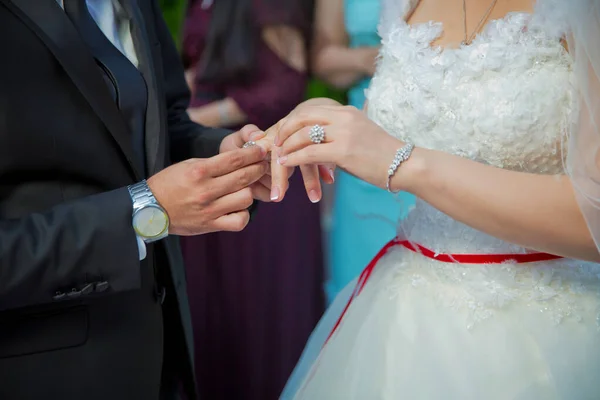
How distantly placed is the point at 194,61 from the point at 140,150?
2.77 feet

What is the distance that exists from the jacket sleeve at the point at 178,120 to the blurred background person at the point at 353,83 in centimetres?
55

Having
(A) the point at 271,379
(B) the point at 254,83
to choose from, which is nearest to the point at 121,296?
(B) the point at 254,83

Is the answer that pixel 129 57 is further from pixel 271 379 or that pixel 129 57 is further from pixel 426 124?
pixel 271 379

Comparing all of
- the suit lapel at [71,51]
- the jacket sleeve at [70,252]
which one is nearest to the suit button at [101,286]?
the jacket sleeve at [70,252]

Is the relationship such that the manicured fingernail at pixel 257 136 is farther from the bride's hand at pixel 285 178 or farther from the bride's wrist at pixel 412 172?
the bride's wrist at pixel 412 172

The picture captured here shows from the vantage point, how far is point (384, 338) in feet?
3.33

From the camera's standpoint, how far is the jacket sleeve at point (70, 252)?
0.86 meters

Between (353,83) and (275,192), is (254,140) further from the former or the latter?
(353,83)

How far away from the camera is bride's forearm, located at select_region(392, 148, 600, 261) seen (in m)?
0.84

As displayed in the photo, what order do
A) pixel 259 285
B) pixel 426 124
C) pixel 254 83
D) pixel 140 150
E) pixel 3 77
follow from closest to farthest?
pixel 3 77 < pixel 426 124 < pixel 140 150 < pixel 254 83 < pixel 259 285

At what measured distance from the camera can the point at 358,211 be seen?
184cm

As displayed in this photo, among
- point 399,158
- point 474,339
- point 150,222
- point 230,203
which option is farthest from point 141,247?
point 474,339

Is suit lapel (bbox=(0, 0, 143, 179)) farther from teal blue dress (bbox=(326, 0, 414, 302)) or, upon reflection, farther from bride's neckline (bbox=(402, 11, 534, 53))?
teal blue dress (bbox=(326, 0, 414, 302))

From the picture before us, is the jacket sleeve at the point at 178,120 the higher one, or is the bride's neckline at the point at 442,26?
the bride's neckline at the point at 442,26
